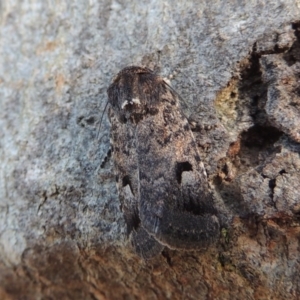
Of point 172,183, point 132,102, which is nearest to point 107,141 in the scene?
point 132,102

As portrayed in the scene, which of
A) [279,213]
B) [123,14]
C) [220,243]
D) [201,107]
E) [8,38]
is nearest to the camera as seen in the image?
[279,213]

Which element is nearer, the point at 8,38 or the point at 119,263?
the point at 119,263

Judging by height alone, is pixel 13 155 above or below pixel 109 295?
above

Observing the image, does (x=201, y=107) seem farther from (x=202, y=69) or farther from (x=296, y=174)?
(x=296, y=174)

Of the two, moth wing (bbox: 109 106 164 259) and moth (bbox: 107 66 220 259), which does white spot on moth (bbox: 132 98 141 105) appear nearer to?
moth (bbox: 107 66 220 259)

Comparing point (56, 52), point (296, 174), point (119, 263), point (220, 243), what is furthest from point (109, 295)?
point (56, 52)

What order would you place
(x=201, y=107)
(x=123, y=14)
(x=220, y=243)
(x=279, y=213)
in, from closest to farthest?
(x=279, y=213) → (x=220, y=243) → (x=201, y=107) → (x=123, y=14)

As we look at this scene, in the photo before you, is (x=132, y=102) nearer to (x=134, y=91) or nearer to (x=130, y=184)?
(x=134, y=91)
